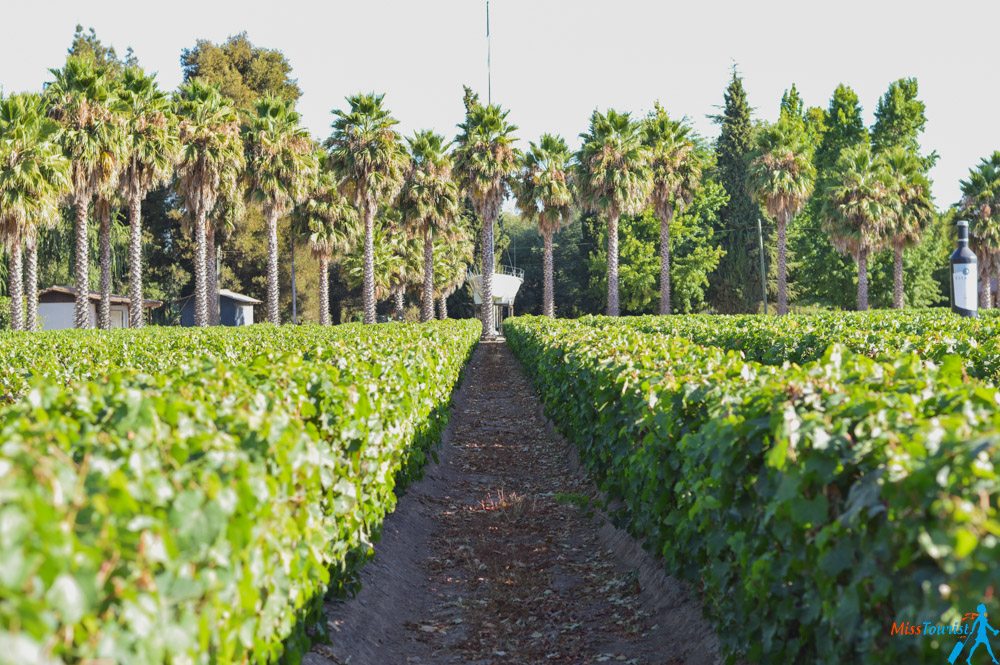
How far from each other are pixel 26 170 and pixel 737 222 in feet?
169

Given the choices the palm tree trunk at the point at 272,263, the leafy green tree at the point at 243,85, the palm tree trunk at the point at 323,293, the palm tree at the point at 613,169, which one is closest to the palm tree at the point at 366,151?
the palm tree trunk at the point at 272,263

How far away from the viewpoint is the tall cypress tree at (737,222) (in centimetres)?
6844

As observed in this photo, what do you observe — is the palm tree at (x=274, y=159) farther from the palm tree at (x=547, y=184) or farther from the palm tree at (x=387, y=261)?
the palm tree at (x=387, y=261)

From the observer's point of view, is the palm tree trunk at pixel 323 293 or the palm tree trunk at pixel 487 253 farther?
the palm tree trunk at pixel 487 253

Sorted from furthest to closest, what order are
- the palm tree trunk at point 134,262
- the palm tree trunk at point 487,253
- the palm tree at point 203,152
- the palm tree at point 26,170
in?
the palm tree trunk at point 487,253 → the palm tree at point 203,152 → the palm tree trunk at point 134,262 → the palm tree at point 26,170

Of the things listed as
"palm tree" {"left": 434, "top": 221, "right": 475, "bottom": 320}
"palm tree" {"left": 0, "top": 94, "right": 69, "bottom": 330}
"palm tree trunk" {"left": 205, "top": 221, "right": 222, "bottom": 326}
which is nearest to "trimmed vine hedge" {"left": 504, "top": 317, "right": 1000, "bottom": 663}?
"palm tree" {"left": 0, "top": 94, "right": 69, "bottom": 330}

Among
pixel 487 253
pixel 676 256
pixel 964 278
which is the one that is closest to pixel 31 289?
pixel 487 253

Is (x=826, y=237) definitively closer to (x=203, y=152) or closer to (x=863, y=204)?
(x=863, y=204)

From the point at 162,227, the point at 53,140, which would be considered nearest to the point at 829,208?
the point at 53,140

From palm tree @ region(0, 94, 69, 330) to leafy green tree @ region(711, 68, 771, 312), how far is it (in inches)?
1918

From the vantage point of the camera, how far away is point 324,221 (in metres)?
51.2

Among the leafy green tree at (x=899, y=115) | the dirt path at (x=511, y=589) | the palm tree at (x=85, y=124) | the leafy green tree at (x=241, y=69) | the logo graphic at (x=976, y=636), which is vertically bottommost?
the dirt path at (x=511, y=589)

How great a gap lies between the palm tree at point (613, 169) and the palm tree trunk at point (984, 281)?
1984cm

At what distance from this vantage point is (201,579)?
2.98m
